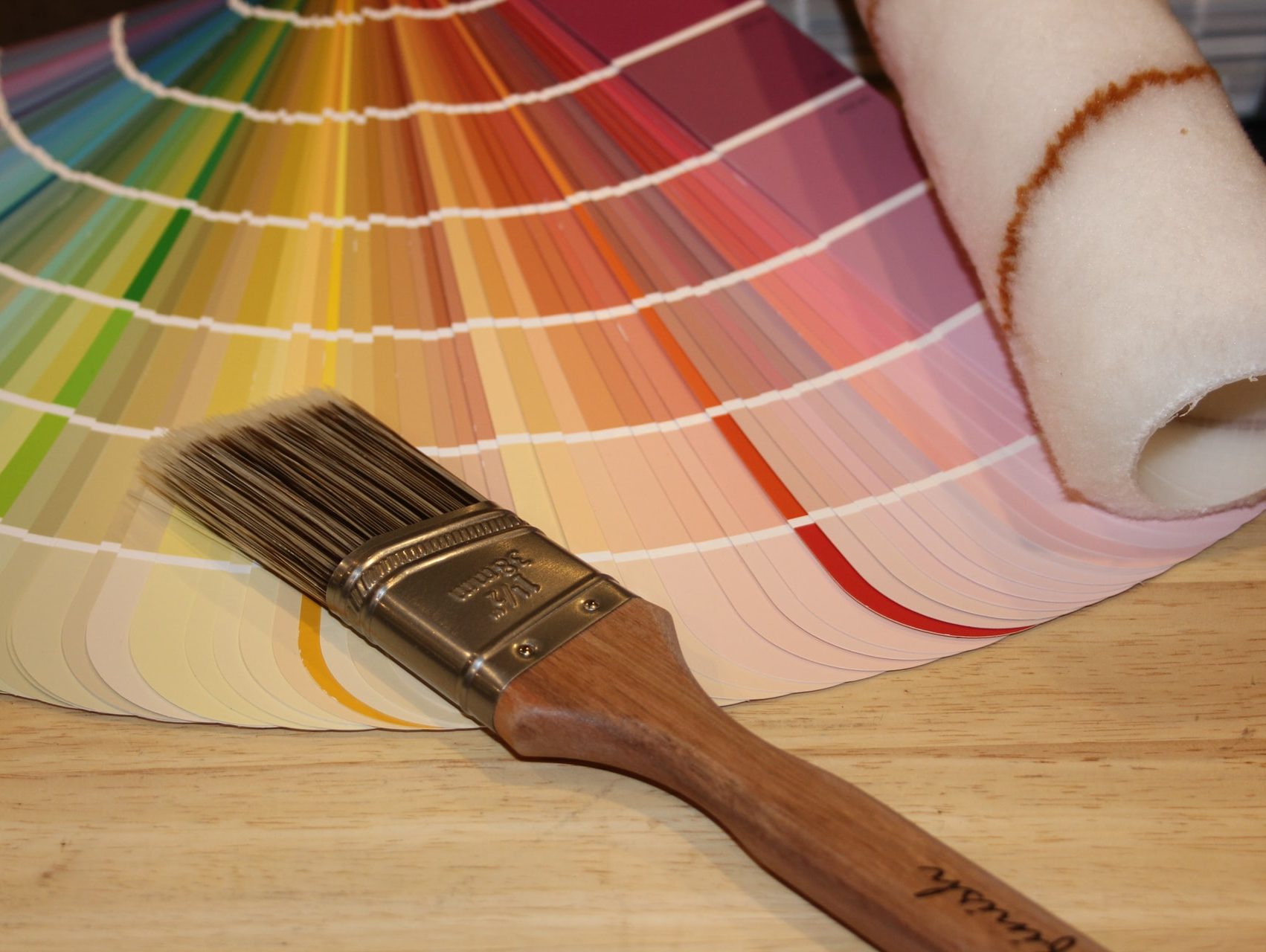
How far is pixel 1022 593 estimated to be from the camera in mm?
612

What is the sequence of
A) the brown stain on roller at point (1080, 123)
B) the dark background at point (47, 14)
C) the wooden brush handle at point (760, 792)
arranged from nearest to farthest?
the wooden brush handle at point (760, 792), the brown stain on roller at point (1080, 123), the dark background at point (47, 14)

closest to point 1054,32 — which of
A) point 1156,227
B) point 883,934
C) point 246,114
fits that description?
point 1156,227

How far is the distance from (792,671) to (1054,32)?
387mm

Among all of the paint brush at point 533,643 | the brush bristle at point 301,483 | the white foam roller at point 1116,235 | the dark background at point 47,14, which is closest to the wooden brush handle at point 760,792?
the paint brush at point 533,643

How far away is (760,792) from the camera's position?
0.47 m

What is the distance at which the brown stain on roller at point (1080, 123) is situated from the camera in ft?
2.10

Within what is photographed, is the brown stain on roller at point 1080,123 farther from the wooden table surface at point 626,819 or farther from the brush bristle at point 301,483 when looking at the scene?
the brush bristle at point 301,483

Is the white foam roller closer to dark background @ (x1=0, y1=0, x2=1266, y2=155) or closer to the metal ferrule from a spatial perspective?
the metal ferrule

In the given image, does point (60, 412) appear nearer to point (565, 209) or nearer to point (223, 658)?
point (223, 658)

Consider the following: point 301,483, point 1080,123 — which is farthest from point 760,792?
point 1080,123

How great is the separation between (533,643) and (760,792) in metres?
0.12

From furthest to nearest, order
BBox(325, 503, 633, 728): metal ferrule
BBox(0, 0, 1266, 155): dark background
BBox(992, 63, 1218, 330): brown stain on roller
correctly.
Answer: BBox(0, 0, 1266, 155): dark background → BBox(992, 63, 1218, 330): brown stain on roller → BBox(325, 503, 633, 728): metal ferrule

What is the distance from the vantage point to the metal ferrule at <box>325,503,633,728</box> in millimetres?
529

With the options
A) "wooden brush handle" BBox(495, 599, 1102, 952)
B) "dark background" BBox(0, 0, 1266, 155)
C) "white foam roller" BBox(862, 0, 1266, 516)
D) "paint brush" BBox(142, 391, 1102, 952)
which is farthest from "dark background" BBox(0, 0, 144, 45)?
"wooden brush handle" BBox(495, 599, 1102, 952)
